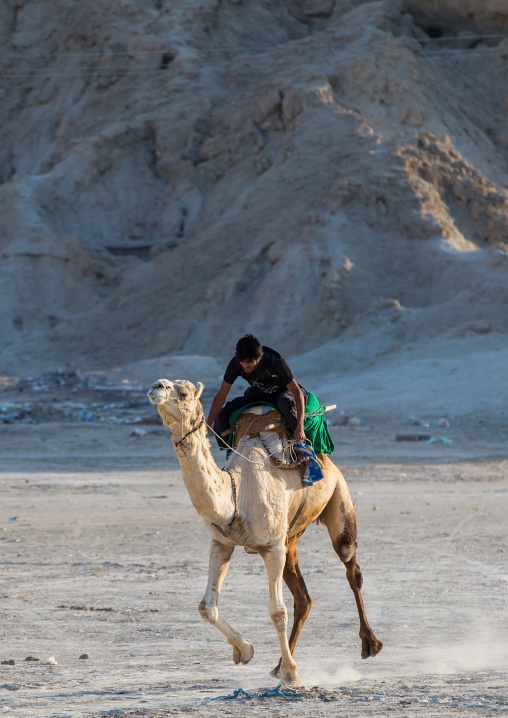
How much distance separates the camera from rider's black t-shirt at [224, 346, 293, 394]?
7145 millimetres

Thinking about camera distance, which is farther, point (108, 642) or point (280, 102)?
point (280, 102)

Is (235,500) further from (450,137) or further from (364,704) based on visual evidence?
(450,137)

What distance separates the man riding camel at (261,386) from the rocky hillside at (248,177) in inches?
1168

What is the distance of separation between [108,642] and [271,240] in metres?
39.9

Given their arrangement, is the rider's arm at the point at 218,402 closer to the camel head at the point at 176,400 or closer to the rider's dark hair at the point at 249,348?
the rider's dark hair at the point at 249,348

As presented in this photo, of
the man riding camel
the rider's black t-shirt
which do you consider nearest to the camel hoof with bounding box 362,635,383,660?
the man riding camel

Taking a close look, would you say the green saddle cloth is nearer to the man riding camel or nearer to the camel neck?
the man riding camel

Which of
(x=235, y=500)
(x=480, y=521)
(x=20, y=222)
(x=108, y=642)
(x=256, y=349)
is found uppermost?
(x=256, y=349)

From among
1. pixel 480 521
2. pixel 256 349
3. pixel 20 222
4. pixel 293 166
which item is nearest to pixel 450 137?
pixel 293 166

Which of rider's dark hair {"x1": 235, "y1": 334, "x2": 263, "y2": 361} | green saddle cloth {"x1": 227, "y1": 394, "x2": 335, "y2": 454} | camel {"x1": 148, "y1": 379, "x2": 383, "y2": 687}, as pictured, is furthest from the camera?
green saddle cloth {"x1": 227, "y1": 394, "x2": 335, "y2": 454}

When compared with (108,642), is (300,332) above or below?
below

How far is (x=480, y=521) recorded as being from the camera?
13.6 meters

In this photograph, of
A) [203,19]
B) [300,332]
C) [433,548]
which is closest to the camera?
[433,548]

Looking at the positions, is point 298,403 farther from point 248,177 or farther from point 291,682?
point 248,177
